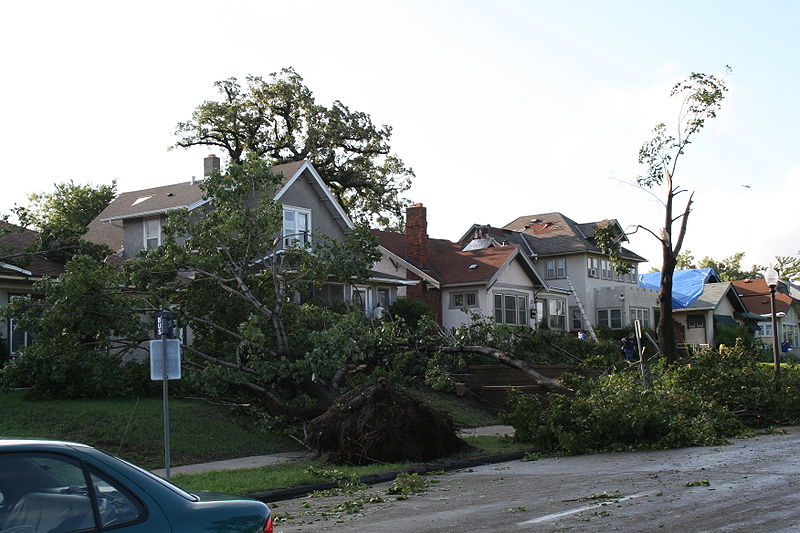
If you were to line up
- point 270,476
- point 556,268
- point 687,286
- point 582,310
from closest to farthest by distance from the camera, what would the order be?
point 270,476 → point 582,310 → point 556,268 → point 687,286

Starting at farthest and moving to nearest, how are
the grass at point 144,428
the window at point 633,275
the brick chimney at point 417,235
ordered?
1. the window at point 633,275
2. the brick chimney at point 417,235
3. the grass at point 144,428

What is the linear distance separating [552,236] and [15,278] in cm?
3840

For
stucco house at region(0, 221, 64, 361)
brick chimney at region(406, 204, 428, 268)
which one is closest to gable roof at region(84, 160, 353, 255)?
brick chimney at region(406, 204, 428, 268)

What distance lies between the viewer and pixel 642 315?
186 ft

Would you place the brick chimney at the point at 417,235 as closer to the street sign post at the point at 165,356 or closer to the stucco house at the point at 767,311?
the street sign post at the point at 165,356

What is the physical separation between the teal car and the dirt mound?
10.2 meters

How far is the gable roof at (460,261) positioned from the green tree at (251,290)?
19483mm

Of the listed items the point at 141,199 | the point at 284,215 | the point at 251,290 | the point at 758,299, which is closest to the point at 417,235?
the point at 284,215

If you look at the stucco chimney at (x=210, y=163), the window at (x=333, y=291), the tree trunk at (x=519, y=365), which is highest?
the stucco chimney at (x=210, y=163)

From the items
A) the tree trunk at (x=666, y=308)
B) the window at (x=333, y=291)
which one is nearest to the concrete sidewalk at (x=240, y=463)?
the window at (x=333, y=291)

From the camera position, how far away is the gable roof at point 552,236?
2147 inches

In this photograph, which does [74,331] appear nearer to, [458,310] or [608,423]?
[608,423]

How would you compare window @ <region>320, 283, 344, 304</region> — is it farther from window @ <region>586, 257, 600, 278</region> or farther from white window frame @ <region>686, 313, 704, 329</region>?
white window frame @ <region>686, 313, 704, 329</region>

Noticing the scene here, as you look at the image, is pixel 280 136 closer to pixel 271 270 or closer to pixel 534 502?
pixel 271 270
